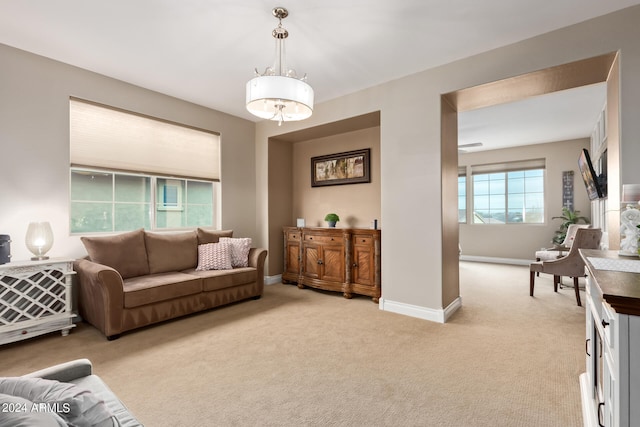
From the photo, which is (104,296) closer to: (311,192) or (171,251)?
(171,251)

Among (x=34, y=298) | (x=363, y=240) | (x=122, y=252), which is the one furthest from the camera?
(x=363, y=240)

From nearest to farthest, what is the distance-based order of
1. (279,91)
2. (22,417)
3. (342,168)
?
1. (22,417)
2. (279,91)
3. (342,168)

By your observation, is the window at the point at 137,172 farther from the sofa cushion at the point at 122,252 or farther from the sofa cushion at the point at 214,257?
the sofa cushion at the point at 214,257

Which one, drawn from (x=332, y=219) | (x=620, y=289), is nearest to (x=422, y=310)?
(x=332, y=219)

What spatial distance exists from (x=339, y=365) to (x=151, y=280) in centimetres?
222

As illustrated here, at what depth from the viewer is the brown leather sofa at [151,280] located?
289cm

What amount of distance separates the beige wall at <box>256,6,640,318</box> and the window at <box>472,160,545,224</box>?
4.46 meters

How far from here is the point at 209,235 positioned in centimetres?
434

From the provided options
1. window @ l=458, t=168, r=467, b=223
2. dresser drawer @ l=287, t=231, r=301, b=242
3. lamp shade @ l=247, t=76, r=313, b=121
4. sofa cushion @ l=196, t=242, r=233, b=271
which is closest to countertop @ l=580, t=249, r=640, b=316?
lamp shade @ l=247, t=76, r=313, b=121

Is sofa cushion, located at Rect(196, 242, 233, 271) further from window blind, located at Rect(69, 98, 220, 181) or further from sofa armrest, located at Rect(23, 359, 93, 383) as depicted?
sofa armrest, located at Rect(23, 359, 93, 383)

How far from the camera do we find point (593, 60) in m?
2.60

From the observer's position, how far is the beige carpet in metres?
1.81

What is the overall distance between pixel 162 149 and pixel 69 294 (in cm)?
204

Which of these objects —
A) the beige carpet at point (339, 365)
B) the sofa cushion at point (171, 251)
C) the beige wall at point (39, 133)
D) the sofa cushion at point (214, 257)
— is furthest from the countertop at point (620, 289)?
the beige wall at point (39, 133)
